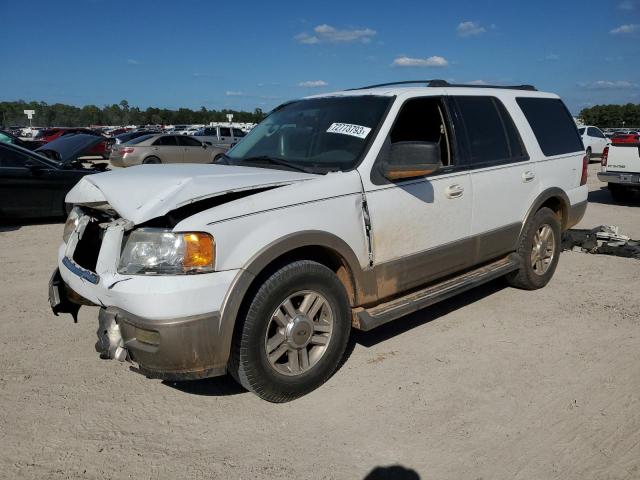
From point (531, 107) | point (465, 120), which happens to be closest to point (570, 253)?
point (531, 107)

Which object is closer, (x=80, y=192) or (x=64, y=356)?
(x=80, y=192)

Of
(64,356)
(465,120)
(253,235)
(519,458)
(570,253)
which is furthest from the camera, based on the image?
(570,253)

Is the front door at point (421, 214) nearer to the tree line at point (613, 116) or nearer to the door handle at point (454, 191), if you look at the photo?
the door handle at point (454, 191)

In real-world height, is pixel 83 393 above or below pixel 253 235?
below

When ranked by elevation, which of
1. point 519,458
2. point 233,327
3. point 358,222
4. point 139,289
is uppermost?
point 358,222

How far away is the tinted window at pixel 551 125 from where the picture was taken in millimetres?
5191

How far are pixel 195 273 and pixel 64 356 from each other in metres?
1.84

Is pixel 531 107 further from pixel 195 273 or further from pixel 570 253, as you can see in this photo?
pixel 195 273

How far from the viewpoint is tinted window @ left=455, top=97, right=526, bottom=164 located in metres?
4.46

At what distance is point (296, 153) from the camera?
4.07 meters

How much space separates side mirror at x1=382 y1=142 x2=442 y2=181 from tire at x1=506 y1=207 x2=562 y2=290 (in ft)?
6.59

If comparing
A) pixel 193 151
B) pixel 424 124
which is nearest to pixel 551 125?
pixel 424 124

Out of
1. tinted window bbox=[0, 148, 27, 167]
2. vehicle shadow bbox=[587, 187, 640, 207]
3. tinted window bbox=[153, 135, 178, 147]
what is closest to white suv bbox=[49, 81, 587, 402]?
tinted window bbox=[0, 148, 27, 167]

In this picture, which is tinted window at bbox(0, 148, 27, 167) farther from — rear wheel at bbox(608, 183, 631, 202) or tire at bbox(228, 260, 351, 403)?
rear wheel at bbox(608, 183, 631, 202)
